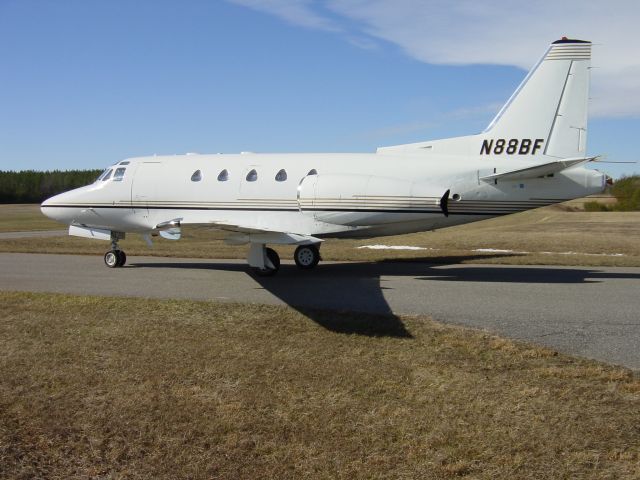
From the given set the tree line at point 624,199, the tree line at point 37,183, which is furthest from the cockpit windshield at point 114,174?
the tree line at point 37,183

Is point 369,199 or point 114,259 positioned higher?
point 369,199

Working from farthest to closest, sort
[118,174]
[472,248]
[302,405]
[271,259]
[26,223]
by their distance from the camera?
[26,223] < [472,248] < [118,174] < [271,259] < [302,405]

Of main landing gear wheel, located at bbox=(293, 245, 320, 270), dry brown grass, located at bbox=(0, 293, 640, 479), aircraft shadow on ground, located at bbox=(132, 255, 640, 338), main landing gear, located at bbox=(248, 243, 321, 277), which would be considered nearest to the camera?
dry brown grass, located at bbox=(0, 293, 640, 479)

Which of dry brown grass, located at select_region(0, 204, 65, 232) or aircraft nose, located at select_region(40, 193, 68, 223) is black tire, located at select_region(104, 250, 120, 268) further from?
dry brown grass, located at select_region(0, 204, 65, 232)

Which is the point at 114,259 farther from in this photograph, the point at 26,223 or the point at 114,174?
the point at 26,223

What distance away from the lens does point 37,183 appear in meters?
116

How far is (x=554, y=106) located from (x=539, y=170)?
70.9 inches

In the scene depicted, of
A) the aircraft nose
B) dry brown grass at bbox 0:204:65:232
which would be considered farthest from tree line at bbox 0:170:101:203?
the aircraft nose

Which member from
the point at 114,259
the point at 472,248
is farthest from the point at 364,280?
the point at 472,248

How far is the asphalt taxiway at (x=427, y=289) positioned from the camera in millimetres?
9977

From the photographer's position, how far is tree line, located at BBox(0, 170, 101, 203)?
346 feet

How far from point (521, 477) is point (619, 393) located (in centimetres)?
243

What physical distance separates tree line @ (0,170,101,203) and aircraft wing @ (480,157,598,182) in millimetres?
96205

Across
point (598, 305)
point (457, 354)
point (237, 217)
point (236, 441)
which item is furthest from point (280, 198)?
point (236, 441)
